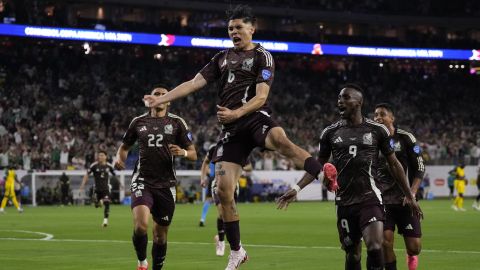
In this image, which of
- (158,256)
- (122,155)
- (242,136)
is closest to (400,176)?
(242,136)

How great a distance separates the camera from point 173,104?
200 feet

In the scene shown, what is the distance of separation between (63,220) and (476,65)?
5330 cm

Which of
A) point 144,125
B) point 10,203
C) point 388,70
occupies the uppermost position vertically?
point 388,70

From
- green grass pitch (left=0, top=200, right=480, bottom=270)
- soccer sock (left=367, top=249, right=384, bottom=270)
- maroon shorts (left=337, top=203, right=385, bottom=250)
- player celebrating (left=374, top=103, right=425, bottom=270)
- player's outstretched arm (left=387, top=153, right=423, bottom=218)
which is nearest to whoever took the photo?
soccer sock (left=367, top=249, right=384, bottom=270)

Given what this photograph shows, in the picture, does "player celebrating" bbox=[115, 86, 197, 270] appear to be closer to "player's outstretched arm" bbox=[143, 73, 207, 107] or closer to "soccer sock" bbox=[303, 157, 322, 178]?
"player's outstretched arm" bbox=[143, 73, 207, 107]

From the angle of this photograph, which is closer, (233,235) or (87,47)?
(233,235)

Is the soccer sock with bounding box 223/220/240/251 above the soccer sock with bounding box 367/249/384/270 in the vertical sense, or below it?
above

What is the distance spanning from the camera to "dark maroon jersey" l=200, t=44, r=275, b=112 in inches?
449

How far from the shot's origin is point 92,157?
169 feet

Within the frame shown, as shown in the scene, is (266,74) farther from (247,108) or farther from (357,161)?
(357,161)

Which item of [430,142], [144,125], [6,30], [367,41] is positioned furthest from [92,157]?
[144,125]

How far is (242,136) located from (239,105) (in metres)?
0.38

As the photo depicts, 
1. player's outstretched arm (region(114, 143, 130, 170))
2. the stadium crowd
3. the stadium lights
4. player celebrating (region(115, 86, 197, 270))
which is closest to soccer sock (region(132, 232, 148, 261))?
player celebrating (region(115, 86, 197, 270))

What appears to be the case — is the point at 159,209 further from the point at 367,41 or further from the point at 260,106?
the point at 367,41
